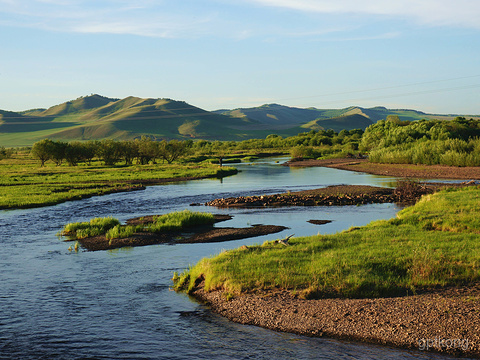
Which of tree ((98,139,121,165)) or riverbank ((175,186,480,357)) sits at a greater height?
tree ((98,139,121,165))

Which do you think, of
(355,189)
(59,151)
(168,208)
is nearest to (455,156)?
(355,189)

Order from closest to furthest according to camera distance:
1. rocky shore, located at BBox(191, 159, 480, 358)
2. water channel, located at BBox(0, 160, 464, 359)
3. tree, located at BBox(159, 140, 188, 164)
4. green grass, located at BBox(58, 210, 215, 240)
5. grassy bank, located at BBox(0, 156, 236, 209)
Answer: rocky shore, located at BBox(191, 159, 480, 358) → water channel, located at BBox(0, 160, 464, 359) → green grass, located at BBox(58, 210, 215, 240) → grassy bank, located at BBox(0, 156, 236, 209) → tree, located at BBox(159, 140, 188, 164)

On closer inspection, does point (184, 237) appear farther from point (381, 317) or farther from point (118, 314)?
point (381, 317)

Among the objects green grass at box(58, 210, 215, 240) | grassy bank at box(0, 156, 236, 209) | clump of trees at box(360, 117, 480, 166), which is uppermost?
clump of trees at box(360, 117, 480, 166)

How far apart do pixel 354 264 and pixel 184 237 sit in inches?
589

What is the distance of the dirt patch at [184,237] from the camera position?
91.7 ft

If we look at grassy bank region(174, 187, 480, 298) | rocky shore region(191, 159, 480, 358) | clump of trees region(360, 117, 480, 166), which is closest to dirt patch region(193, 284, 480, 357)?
rocky shore region(191, 159, 480, 358)

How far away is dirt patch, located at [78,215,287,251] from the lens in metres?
28.0

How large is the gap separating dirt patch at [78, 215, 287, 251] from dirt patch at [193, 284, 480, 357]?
1280 centimetres

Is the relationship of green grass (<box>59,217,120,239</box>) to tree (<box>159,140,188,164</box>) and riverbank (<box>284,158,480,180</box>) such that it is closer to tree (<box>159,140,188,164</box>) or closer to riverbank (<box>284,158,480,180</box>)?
riverbank (<box>284,158,480,180</box>)

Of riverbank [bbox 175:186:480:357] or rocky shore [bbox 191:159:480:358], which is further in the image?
riverbank [bbox 175:186:480:357]

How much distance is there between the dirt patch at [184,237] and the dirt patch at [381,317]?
42.0 ft

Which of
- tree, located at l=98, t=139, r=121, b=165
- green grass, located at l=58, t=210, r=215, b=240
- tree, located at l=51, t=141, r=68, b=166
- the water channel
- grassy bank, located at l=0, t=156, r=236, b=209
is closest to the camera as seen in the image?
the water channel

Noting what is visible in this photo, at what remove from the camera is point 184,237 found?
30.2m
